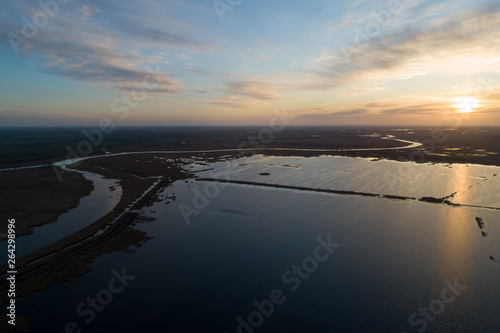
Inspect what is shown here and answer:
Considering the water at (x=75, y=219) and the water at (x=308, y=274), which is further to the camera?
the water at (x=75, y=219)

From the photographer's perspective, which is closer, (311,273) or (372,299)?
(372,299)

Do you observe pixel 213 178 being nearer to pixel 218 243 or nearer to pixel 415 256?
pixel 218 243

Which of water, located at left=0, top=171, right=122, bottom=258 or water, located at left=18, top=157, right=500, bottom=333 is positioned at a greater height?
water, located at left=0, top=171, right=122, bottom=258

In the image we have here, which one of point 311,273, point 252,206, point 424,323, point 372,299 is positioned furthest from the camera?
point 252,206

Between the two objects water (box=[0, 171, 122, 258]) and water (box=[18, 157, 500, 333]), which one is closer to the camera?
water (box=[18, 157, 500, 333])

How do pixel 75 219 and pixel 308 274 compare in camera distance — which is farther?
pixel 75 219

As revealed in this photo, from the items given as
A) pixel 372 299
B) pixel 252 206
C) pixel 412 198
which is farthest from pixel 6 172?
pixel 412 198

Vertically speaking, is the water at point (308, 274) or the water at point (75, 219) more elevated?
the water at point (75, 219)

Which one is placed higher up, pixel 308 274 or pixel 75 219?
pixel 75 219
